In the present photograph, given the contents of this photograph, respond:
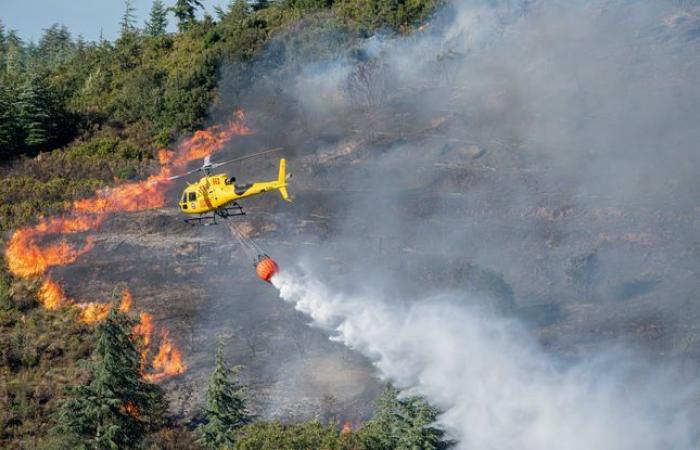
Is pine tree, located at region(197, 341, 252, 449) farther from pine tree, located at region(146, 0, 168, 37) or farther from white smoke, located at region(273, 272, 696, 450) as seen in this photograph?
pine tree, located at region(146, 0, 168, 37)

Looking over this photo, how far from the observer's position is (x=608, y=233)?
62344mm

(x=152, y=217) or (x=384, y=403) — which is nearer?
(x=384, y=403)

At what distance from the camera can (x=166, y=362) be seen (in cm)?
5544

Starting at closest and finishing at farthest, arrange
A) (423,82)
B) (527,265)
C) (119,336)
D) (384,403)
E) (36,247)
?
(384,403), (119,336), (527,265), (36,247), (423,82)

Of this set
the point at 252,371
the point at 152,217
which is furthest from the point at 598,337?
the point at 152,217

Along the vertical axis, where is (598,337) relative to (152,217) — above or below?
below

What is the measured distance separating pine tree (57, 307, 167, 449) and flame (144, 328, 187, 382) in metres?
7.08

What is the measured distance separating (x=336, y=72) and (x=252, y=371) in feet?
114

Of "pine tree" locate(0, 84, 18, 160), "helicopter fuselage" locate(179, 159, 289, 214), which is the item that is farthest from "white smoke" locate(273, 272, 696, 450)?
"pine tree" locate(0, 84, 18, 160)

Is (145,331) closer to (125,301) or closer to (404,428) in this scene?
(125,301)

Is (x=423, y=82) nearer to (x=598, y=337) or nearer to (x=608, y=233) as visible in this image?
(x=608, y=233)

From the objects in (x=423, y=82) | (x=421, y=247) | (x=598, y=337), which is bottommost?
(x=598, y=337)

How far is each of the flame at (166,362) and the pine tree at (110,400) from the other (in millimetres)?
7077

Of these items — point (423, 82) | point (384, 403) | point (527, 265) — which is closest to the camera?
point (384, 403)
